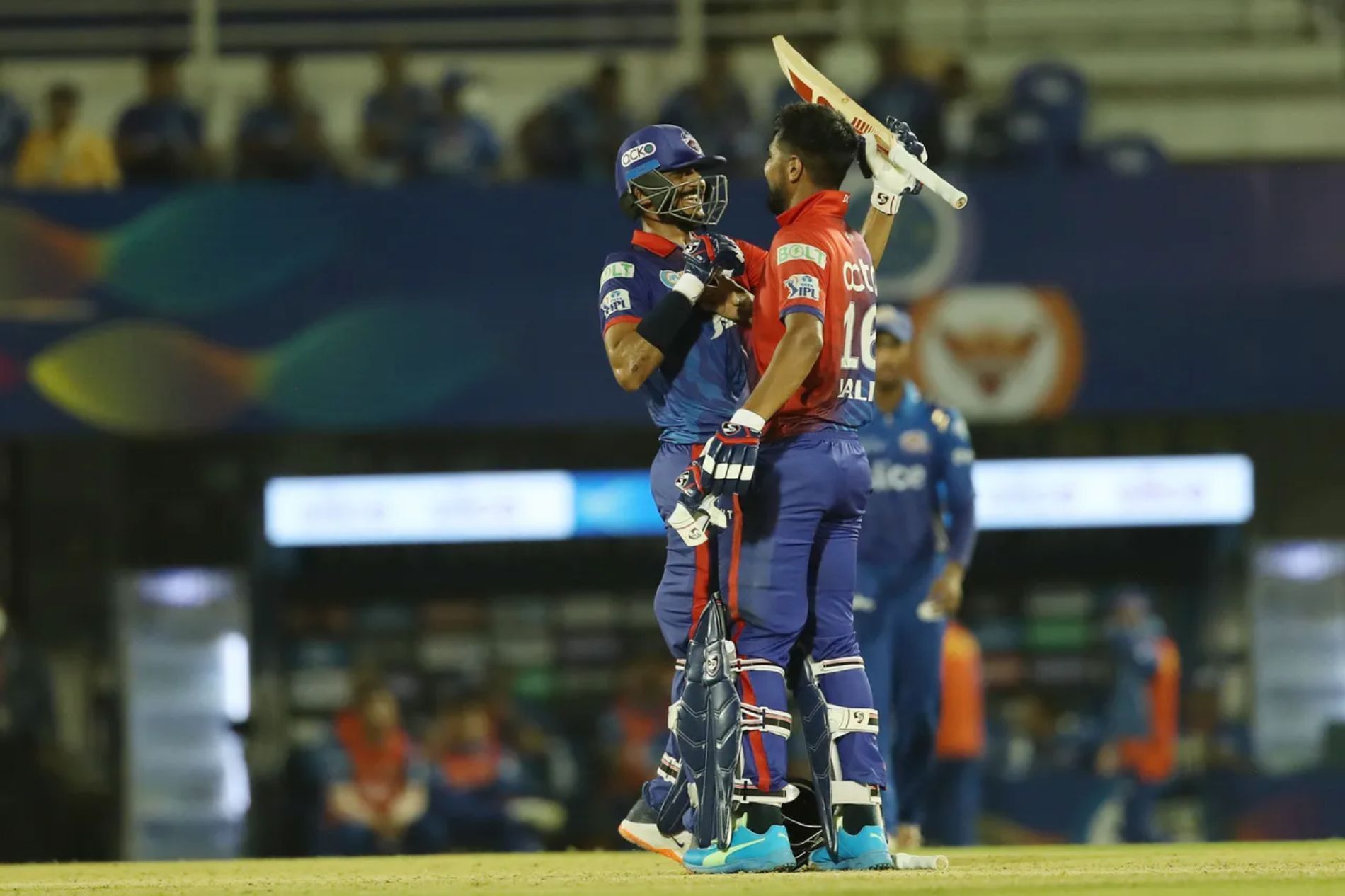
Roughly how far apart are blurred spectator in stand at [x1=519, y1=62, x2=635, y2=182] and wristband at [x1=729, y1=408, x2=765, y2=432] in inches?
302

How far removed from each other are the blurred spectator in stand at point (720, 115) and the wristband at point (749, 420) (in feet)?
23.8

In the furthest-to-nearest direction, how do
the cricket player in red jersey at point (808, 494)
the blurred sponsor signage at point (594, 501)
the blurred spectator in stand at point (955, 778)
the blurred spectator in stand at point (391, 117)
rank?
the blurred sponsor signage at point (594, 501), the blurred spectator in stand at point (391, 117), the blurred spectator in stand at point (955, 778), the cricket player in red jersey at point (808, 494)

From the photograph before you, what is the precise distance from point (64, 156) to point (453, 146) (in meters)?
2.37

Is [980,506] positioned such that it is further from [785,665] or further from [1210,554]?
[785,665]

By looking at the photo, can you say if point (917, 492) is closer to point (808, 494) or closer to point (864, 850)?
point (808, 494)

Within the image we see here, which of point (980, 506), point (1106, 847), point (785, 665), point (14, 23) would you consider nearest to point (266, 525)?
point (14, 23)

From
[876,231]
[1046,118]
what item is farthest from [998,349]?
[876,231]

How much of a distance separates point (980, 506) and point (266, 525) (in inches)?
190

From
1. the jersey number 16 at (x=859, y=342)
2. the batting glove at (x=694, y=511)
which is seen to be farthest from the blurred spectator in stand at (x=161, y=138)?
the batting glove at (x=694, y=511)

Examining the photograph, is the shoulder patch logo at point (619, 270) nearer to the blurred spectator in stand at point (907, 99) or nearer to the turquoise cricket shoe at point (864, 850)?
the turquoise cricket shoe at point (864, 850)

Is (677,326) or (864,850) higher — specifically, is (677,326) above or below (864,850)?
above

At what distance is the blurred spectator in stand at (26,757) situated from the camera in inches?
516

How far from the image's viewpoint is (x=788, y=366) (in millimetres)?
6191

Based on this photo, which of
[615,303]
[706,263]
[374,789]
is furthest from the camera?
[374,789]
